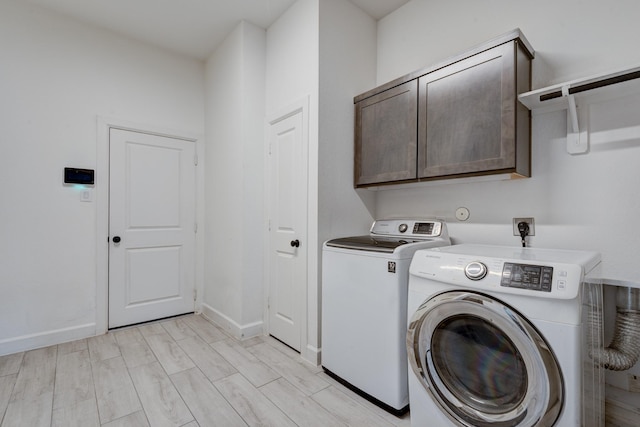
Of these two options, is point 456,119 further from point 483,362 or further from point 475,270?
point 483,362

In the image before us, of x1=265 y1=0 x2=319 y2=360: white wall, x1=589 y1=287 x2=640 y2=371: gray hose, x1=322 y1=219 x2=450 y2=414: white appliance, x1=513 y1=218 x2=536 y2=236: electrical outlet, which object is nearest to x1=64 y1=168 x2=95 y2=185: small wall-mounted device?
x1=265 y1=0 x2=319 y2=360: white wall

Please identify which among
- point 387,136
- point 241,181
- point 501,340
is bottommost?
point 501,340

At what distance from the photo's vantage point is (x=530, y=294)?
1.13m

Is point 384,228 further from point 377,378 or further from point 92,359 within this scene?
point 92,359

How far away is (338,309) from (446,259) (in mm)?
820

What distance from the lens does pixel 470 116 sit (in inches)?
67.3

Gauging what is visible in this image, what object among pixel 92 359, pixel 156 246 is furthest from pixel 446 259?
pixel 156 246

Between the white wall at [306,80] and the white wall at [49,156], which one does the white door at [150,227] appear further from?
the white wall at [306,80]

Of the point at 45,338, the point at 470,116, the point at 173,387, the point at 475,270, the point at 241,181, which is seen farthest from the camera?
the point at 241,181

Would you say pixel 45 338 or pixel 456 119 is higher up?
pixel 456 119

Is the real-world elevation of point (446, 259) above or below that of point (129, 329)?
above

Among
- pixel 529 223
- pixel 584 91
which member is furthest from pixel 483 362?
pixel 584 91

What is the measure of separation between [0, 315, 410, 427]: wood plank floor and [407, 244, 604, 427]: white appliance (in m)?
0.42

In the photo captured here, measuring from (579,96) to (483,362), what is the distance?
1.38 meters
